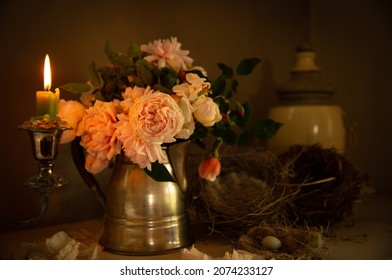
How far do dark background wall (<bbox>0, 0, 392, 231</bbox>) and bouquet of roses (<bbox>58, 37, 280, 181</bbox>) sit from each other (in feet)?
0.54

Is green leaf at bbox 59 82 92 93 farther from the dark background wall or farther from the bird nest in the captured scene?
the bird nest

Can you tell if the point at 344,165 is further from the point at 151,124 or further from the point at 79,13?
the point at 79,13

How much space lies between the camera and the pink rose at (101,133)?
0.64m

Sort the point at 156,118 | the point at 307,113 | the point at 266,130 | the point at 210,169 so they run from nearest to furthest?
the point at 156,118 < the point at 210,169 < the point at 266,130 < the point at 307,113

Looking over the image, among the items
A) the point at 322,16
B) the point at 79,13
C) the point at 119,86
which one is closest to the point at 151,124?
the point at 119,86

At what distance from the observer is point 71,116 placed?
2.23ft

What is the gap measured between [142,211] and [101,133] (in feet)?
0.47

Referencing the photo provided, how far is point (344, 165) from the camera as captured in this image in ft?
2.87

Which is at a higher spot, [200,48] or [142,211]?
[200,48]

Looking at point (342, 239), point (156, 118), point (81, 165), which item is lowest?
point (342, 239)

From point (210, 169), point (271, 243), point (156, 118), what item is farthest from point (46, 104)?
point (271, 243)

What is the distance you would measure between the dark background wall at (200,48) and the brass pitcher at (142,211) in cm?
22

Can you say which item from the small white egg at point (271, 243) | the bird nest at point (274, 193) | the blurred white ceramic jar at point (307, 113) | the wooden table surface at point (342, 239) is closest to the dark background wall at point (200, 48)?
the wooden table surface at point (342, 239)

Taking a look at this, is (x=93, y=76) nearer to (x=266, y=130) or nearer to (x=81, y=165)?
(x=81, y=165)
